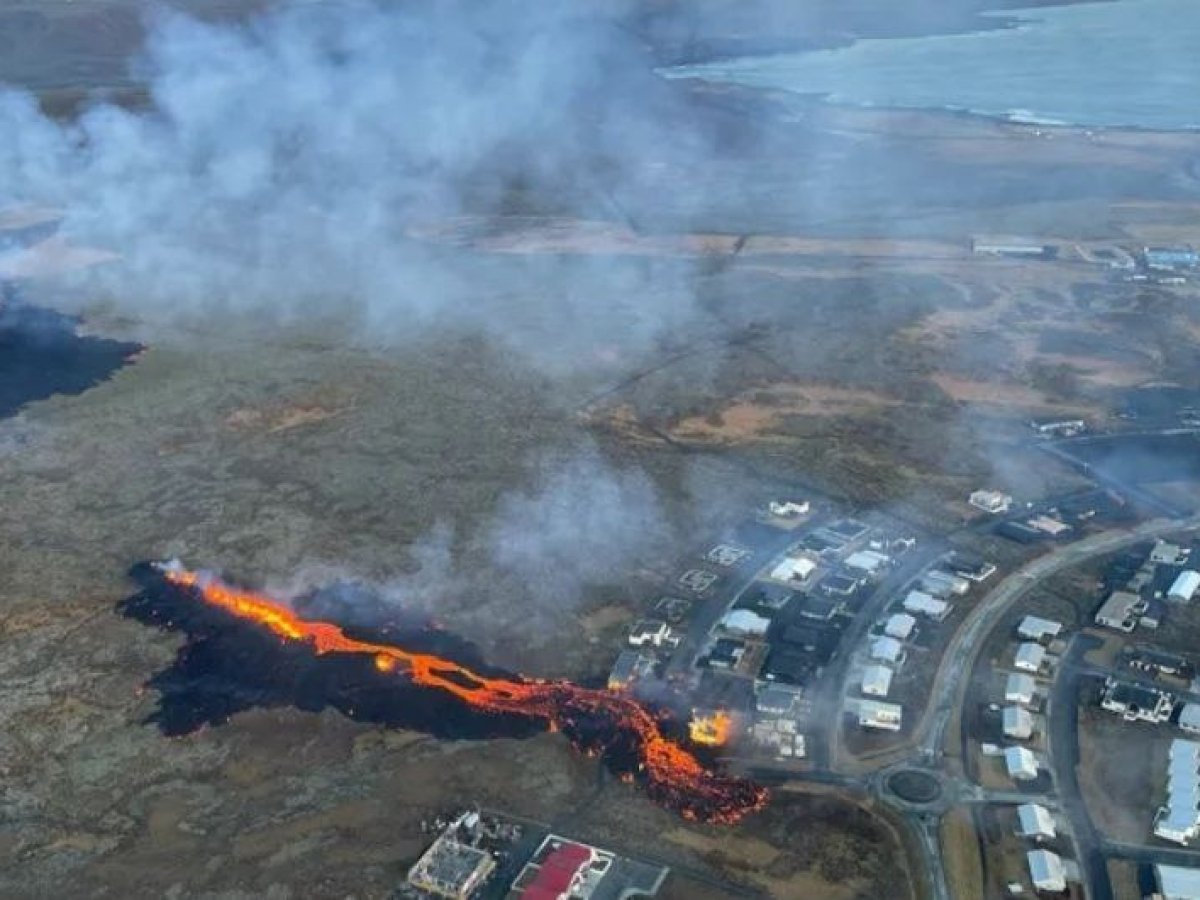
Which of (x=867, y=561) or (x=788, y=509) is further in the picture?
(x=788, y=509)

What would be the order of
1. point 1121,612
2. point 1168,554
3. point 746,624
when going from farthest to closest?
point 1168,554
point 1121,612
point 746,624

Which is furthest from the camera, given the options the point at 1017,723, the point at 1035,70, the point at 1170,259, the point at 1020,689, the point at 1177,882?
the point at 1035,70

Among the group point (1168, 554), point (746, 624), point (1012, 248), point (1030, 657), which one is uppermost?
point (746, 624)

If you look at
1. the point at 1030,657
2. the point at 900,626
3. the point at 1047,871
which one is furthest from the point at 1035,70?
the point at 1047,871

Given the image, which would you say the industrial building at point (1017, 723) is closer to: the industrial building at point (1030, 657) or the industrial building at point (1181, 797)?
the industrial building at point (1030, 657)

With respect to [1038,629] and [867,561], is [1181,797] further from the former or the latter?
[867,561]

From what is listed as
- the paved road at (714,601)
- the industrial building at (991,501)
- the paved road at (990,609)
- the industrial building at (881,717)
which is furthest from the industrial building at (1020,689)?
the industrial building at (991,501)

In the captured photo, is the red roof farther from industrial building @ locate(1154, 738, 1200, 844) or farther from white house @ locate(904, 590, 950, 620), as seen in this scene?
white house @ locate(904, 590, 950, 620)
